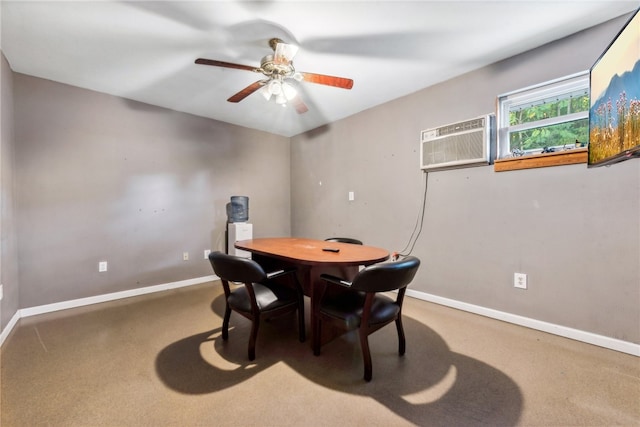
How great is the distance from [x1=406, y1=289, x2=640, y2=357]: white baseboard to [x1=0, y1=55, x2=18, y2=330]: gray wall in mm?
3895

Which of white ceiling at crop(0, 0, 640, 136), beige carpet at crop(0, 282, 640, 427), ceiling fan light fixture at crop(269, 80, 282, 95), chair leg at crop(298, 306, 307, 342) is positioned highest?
white ceiling at crop(0, 0, 640, 136)

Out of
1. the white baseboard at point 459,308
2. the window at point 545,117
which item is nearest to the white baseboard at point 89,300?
the white baseboard at point 459,308

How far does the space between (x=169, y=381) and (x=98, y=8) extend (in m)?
2.45

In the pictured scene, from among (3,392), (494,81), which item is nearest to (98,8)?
(3,392)

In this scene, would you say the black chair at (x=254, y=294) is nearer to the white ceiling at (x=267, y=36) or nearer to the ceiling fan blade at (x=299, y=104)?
the ceiling fan blade at (x=299, y=104)

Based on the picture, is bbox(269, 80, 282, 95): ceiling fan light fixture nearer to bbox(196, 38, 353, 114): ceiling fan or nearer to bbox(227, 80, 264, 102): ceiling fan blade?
bbox(196, 38, 353, 114): ceiling fan

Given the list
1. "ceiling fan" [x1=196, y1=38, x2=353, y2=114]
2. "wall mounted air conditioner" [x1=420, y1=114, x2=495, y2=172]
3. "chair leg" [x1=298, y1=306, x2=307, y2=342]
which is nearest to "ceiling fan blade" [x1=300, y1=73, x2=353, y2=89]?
"ceiling fan" [x1=196, y1=38, x2=353, y2=114]

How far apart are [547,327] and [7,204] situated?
4.68 m

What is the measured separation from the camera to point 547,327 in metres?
2.08

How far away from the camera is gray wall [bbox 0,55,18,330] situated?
2.08 m

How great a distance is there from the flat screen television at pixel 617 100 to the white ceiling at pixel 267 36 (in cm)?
66

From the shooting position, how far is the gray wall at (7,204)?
2078mm

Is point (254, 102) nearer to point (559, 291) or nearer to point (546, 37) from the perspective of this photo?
point (546, 37)

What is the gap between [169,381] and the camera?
4.95 feet
